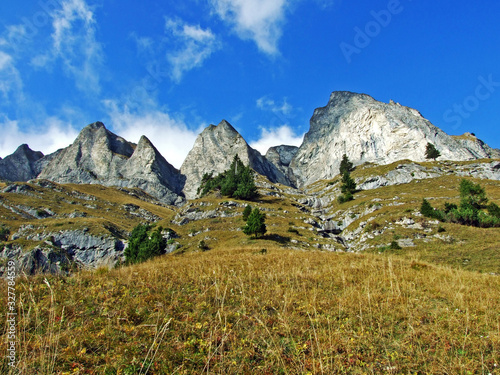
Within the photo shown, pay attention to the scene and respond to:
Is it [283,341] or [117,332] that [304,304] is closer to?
[283,341]

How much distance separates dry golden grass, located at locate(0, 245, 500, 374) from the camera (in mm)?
3979

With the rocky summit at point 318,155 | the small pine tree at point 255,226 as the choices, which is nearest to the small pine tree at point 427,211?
the small pine tree at point 255,226

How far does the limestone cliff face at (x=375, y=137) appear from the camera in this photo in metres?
143

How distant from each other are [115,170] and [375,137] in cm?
18999

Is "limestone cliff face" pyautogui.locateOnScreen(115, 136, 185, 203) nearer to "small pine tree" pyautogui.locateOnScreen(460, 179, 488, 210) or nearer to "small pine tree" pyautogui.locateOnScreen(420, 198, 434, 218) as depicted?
"small pine tree" pyautogui.locateOnScreen(420, 198, 434, 218)

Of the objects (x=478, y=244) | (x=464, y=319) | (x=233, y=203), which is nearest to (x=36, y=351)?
(x=464, y=319)

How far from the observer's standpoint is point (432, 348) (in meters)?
4.81

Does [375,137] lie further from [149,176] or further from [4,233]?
[4,233]

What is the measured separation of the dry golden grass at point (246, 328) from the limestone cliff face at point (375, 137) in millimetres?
161514

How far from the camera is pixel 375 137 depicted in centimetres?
16025

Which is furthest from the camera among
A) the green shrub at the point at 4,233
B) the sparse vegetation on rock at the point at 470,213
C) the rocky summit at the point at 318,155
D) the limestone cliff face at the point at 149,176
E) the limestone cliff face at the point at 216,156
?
the limestone cliff face at the point at 216,156

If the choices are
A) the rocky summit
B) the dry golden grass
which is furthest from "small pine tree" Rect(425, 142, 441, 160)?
the dry golden grass

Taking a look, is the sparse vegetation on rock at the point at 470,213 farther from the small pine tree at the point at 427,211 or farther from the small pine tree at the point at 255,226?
the small pine tree at the point at 255,226

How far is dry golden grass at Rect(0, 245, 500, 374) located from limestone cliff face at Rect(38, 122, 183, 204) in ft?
588
